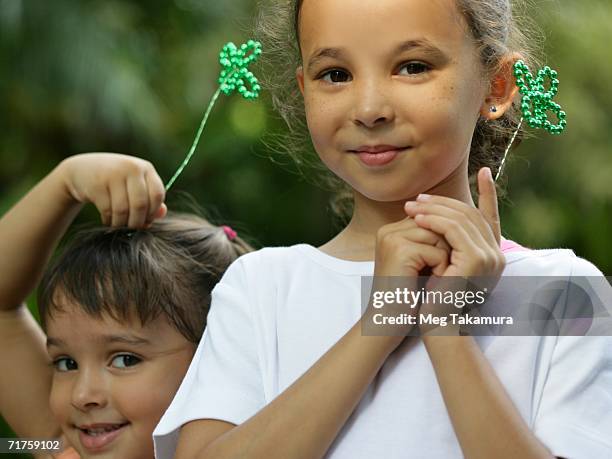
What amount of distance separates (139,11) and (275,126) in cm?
166

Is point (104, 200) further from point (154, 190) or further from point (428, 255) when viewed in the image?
point (428, 255)

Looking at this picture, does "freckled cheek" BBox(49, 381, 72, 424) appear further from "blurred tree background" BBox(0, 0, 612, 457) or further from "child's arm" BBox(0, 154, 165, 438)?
"blurred tree background" BBox(0, 0, 612, 457)

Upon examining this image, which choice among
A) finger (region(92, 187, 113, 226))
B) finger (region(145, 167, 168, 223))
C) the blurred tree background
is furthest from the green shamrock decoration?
the blurred tree background

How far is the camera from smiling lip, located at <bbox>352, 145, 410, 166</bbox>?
1.76m

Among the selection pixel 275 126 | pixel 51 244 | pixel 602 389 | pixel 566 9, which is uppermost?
pixel 566 9

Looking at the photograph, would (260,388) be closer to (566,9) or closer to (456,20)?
(456,20)

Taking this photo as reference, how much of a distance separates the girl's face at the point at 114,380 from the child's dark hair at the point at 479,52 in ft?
1.84

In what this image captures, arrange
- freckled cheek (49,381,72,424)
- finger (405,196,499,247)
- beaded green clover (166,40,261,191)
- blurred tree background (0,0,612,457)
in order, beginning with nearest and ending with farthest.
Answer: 1. finger (405,196,499,247)
2. beaded green clover (166,40,261,191)
3. freckled cheek (49,381,72,424)
4. blurred tree background (0,0,612,457)

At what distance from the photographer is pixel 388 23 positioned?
69.0 inches

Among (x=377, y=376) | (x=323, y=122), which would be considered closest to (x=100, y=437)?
(x=377, y=376)

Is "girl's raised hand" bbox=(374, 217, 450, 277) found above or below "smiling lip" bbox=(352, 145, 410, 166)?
below

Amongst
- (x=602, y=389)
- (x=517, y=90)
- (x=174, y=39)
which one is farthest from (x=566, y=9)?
(x=602, y=389)

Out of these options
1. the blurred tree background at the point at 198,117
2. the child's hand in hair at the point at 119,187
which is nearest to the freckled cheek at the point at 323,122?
the child's hand in hair at the point at 119,187

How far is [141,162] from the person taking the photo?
7.68ft
